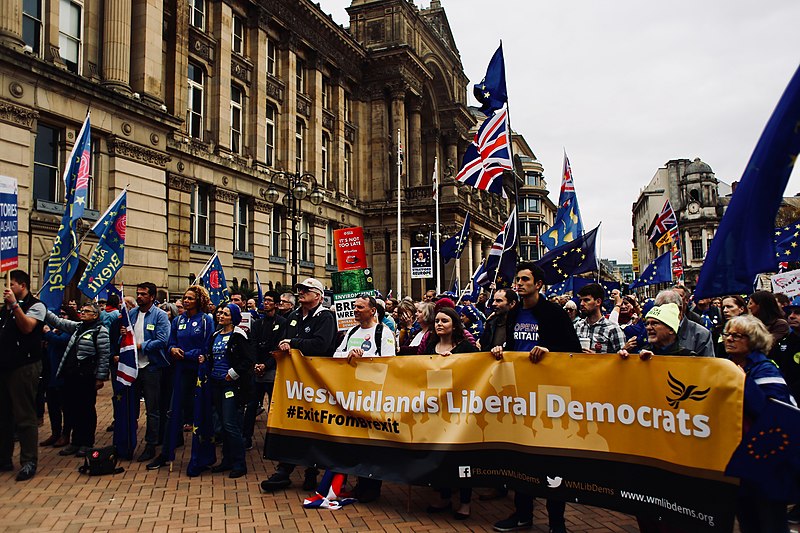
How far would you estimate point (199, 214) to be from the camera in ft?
85.8

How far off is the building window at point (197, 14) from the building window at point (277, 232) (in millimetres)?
9647

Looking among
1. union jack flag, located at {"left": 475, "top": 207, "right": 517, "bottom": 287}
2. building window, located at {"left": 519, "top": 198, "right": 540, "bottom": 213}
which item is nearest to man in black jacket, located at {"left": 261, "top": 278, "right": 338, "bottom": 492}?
union jack flag, located at {"left": 475, "top": 207, "right": 517, "bottom": 287}

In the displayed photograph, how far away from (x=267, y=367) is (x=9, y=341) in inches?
127

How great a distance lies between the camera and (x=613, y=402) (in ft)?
16.3

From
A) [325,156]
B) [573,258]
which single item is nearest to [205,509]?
[573,258]

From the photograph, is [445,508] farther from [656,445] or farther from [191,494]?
[191,494]

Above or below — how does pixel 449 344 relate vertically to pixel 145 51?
below

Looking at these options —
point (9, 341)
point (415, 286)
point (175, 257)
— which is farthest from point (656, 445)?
point (415, 286)

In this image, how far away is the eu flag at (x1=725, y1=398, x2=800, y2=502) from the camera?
360 centimetres

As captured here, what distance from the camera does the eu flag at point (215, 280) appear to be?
1322 cm

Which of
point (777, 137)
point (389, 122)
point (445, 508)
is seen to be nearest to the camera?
point (777, 137)

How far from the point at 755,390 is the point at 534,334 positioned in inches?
79.4

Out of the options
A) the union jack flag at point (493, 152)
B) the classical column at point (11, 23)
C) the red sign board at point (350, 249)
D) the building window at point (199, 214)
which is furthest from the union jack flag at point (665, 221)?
the classical column at point (11, 23)

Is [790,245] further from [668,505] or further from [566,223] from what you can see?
[668,505]
